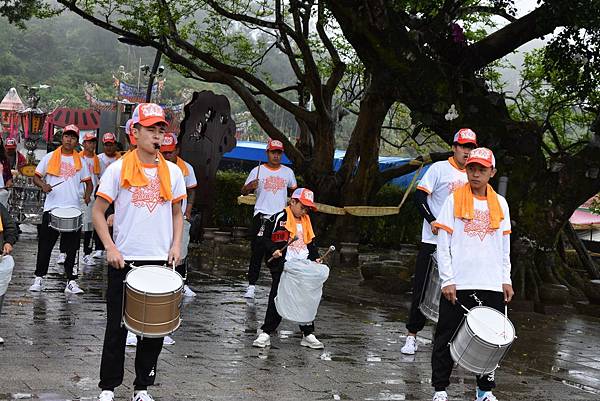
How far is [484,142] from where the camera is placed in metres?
13.3

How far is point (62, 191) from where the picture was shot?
11453 millimetres

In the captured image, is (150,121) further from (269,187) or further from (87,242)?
(87,242)

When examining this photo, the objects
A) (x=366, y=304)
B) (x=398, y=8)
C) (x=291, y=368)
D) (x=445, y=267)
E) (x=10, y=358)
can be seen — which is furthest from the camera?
(x=398, y=8)

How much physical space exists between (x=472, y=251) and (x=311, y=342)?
2579 mm

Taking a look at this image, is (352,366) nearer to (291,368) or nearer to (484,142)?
(291,368)

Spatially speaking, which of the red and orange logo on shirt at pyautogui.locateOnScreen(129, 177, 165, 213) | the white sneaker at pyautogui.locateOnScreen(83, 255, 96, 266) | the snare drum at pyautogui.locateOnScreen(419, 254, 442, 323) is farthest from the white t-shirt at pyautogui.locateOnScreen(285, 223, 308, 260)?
the white sneaker at pyautogui.locateOnScreen(83, 255, 96, 266)

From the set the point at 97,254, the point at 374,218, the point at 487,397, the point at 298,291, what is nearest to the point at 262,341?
the point at 298,291

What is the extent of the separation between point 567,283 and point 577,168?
1749mm

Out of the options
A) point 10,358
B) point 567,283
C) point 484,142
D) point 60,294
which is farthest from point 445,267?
point 567,283

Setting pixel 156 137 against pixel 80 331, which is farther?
pixel 80 331

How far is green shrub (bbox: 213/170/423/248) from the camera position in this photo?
77.9 ft

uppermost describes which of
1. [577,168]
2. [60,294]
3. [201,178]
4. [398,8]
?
[398,8]

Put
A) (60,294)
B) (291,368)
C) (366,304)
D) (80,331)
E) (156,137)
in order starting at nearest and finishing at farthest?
(156,137)
(291,368)
(80,331)
(60,294)
(366,304)

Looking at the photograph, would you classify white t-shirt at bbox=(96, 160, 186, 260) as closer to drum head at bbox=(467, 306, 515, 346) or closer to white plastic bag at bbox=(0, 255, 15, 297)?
white plastic bag at bbox=(0, 255, 15, 297)
